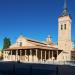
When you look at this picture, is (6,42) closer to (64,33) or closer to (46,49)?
(64,33)

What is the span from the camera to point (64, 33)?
203 ft

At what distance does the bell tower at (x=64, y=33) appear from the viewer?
61031 mm

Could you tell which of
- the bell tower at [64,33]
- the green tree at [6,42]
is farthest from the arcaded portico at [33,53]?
the green tree at [6,42]

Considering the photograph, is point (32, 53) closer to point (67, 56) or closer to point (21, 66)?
point (67, 56)

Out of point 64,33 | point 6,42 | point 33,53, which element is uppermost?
point 64,33

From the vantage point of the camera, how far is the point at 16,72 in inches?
468

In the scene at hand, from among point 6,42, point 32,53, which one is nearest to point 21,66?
point 32,53

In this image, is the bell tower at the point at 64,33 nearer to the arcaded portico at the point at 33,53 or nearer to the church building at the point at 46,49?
the church building at the point at 46,49

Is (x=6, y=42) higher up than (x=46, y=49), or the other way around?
(x=6, y=42)

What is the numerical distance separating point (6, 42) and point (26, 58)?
28511 mm

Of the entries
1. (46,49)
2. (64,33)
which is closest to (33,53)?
(46,49)

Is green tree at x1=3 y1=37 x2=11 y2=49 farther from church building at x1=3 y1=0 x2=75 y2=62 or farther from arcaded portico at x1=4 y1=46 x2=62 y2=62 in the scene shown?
arcaded portico at x1=4 y1=46 x2=62 y2=62

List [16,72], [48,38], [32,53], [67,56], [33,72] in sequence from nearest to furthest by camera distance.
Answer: [33,72] < [16,72] < [32,53] < [67,56] < [48,38]

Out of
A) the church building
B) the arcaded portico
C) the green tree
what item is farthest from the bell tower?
the green tree
